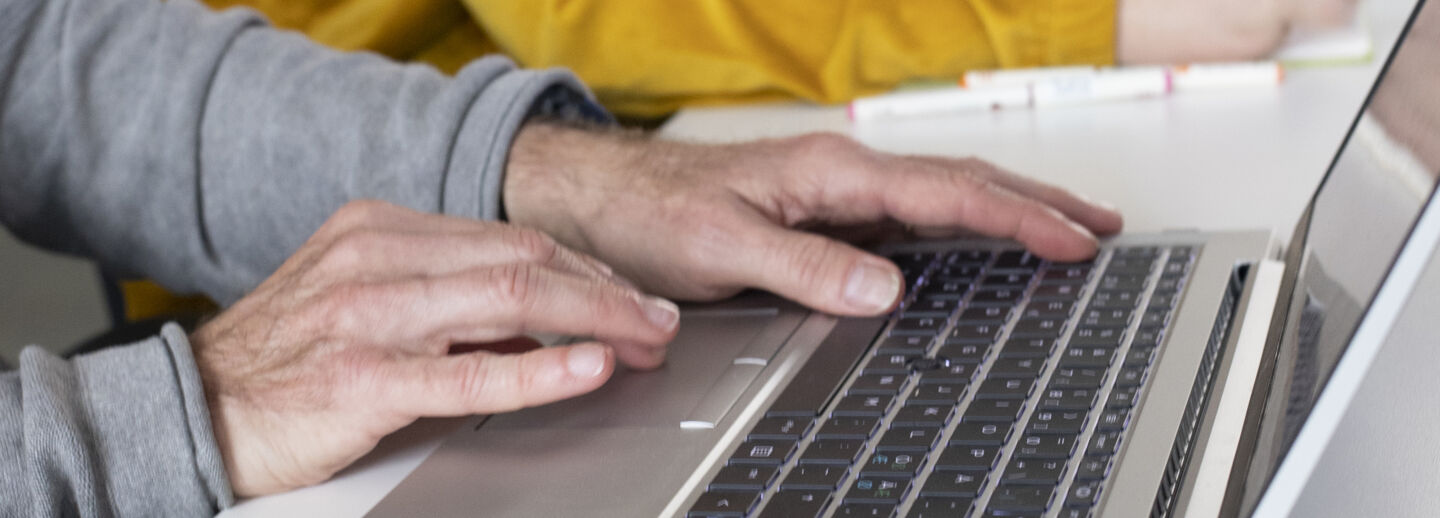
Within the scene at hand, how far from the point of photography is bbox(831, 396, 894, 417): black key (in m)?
0.47

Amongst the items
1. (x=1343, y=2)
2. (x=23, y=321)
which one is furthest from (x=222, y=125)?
(x=23, y=321)

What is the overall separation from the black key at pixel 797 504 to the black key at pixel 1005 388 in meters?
0.09

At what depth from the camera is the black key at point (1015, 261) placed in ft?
2.00

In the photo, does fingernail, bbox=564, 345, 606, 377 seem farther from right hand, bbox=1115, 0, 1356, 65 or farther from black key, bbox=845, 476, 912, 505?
right hand, bbox=1115, 0, 1356, 65

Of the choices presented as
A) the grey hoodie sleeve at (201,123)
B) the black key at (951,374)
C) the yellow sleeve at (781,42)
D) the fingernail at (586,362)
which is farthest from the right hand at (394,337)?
the yellow sleeve at (781,42)

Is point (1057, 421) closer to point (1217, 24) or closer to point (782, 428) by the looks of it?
point (782, 428)

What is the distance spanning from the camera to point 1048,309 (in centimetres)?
55

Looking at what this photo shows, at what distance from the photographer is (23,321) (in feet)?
7.45

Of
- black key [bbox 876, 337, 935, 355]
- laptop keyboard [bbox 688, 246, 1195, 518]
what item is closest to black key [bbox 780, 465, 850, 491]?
laptop keyboard [bbox 688, 246, 1195, 518]

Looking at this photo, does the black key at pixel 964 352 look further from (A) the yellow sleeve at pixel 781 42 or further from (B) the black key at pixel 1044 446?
(A) the yellow sleeve at pixel 781 42

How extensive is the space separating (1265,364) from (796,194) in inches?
10.4

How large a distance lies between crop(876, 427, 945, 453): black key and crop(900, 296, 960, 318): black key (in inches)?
4.6

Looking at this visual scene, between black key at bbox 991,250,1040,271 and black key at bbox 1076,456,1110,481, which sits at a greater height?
black key at bbox 1076,456,1110,481

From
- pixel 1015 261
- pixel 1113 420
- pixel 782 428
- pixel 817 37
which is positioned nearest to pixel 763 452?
pixel 782 428
